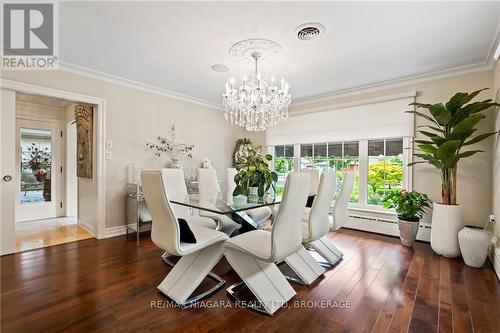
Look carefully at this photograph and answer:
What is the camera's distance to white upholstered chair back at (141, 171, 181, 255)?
1761mm

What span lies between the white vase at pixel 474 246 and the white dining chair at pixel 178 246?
2638mm

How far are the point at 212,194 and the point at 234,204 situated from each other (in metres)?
0.92

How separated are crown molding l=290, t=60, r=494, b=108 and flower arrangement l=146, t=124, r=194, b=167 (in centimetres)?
239

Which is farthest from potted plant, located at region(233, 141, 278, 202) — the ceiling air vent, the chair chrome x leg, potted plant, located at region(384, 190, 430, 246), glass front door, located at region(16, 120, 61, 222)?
glass front door, located at region(16, 120, 61, 222)

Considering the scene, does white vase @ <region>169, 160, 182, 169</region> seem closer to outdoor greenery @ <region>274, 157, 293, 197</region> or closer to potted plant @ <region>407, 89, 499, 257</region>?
outdoor greenery @ <region>274, 157, 293, 197</region>

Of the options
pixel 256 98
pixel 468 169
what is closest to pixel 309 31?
pixel 256 98

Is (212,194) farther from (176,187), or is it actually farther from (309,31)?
(309,31)

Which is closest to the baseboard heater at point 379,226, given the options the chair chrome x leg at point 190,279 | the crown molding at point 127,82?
the chair chrome x leg at point 190,279

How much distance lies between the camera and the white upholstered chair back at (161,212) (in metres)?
1.76

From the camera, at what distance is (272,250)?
1717mm

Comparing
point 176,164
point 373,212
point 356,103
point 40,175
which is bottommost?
point 373,212

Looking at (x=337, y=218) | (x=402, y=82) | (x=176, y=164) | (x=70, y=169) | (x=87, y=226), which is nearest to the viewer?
(x=337, y=218)

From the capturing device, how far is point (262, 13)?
204cm

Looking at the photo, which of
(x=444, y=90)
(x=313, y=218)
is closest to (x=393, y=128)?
(x=444, y=90)
